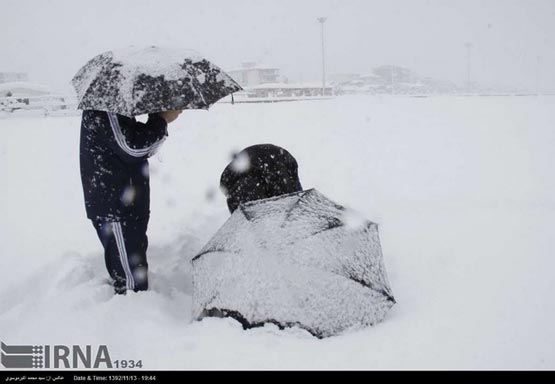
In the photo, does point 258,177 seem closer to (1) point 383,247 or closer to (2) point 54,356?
(1) point 383,247

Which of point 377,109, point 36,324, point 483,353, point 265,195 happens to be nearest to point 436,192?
point 265,195

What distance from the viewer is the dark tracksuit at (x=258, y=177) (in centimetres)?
383

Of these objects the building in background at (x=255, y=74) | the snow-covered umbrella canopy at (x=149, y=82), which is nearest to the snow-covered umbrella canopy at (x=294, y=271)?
the snow-covered umbrella canopy at (x=149, y=82)

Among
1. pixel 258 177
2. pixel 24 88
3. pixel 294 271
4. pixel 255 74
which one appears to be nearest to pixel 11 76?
pixel 24 88

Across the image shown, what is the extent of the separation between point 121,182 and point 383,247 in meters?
2.40

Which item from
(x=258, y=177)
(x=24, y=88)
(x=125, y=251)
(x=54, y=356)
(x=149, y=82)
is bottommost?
(x=54, y=356)

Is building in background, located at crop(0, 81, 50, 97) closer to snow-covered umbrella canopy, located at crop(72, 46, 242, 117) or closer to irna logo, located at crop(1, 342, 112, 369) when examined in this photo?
snow-covered umbrella canopy, located at crop(72, 46, 242, 117)

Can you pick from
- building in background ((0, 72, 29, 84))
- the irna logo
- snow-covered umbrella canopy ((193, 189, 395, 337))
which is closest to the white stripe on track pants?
snow-covered umbrella canopy ((193, 189, 395, 337))

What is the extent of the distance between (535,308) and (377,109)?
444 inches

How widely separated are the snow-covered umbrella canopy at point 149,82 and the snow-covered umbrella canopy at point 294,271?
848 millimetres

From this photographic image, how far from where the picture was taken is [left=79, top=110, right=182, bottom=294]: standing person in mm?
3070

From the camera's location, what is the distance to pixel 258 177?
3.85m

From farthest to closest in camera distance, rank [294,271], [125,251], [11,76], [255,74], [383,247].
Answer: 1. [11,76]
2. [255,74]
3. [383,247]
4. [125,251]
5. [294,271]

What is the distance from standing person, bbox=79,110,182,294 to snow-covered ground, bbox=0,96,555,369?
9.3 inches
